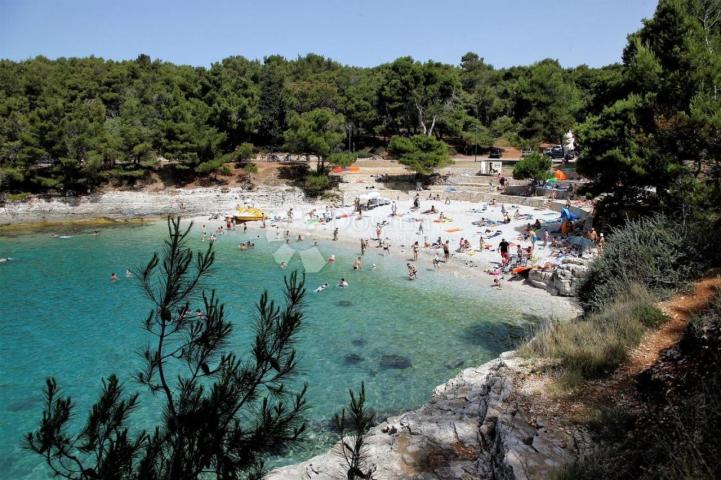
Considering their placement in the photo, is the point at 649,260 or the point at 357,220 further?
the point at 357,220

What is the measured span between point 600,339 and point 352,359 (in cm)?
834

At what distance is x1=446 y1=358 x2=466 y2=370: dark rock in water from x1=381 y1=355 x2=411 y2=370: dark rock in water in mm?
1285

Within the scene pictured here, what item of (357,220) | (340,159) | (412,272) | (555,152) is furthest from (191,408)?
(555,152)

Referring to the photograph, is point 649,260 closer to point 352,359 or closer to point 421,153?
point 352,359

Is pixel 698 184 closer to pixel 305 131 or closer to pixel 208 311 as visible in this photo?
pixel 208 311

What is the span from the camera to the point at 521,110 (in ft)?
188

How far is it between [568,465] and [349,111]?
57.0 m

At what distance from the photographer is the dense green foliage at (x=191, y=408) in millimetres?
4309

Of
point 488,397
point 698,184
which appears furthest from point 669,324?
point 698,184

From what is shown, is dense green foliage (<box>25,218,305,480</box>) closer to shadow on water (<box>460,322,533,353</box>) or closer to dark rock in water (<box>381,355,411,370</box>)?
dark rock in water (<box>381,355,411,370</box>)

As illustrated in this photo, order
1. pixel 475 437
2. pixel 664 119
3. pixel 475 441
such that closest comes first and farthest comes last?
1. pixel 475 441
2. pixel 475 437
3. pixel 664 119

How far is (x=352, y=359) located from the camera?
15.8 m

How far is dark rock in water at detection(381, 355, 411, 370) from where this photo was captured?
1525cm

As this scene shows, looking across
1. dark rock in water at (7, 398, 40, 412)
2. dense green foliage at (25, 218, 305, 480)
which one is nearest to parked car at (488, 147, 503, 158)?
dark rock in water at (7, 398, 40, 412)
